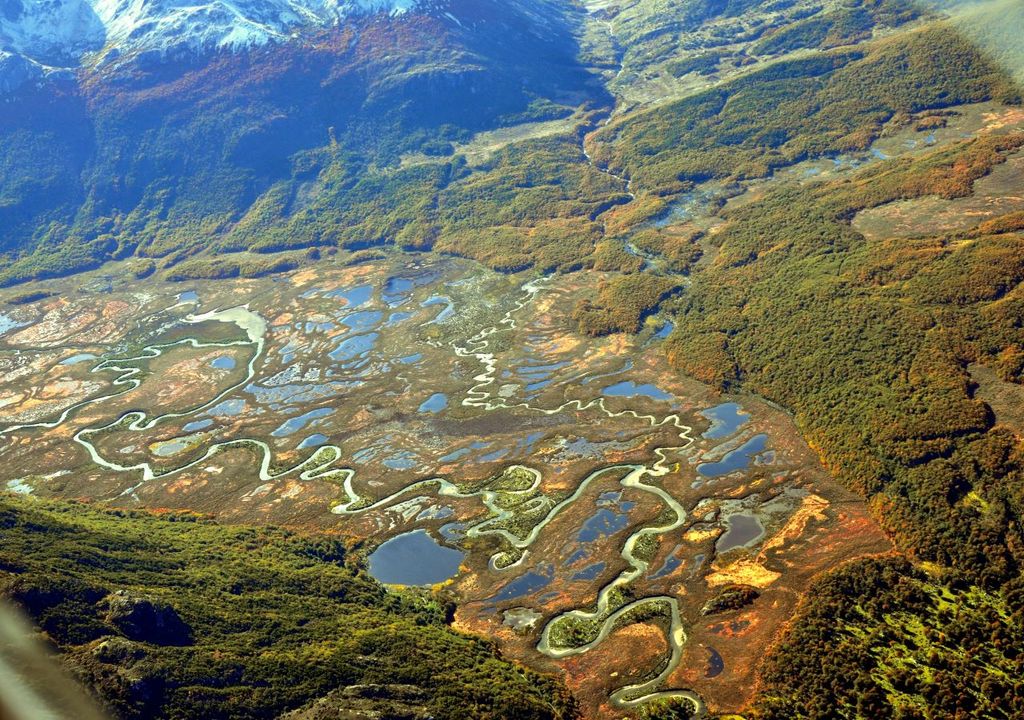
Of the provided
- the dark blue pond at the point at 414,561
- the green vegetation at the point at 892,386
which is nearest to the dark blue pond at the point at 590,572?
the dark blue pond at the point at 414,561

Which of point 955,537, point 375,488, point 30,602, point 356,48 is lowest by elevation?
point 375,488

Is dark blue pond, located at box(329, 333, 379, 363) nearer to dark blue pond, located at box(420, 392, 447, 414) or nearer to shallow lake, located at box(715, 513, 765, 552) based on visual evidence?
dark blue pond, located at box(420, 392, 447, 414)

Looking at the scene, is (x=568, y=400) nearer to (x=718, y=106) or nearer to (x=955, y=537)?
(x=955, y=537)

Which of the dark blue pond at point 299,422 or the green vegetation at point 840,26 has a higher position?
the green vegetation at point 840,26

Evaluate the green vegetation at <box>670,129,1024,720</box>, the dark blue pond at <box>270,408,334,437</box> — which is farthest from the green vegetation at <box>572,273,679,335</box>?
the dark blue pond at <box>270,408,334,437</box>

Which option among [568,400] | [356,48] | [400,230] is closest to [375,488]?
[568,400]

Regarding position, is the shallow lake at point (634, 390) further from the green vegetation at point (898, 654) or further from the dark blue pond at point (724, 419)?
the green vegetation at point (898, 654)

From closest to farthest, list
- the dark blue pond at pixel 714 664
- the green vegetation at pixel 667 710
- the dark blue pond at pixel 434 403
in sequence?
the green vegetation at pixel 667 710 → the dark blue pond at pixel 714 664 → the dark blue pond at pixel 434 403
